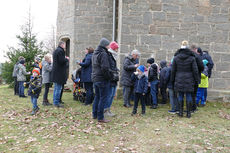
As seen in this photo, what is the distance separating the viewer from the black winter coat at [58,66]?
6821 millimetres

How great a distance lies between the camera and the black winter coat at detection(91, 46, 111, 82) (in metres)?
5.13

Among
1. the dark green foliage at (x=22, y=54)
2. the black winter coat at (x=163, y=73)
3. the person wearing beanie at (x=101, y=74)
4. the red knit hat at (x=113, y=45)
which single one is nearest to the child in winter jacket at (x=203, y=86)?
the black winter coat at (x=163, y=73)

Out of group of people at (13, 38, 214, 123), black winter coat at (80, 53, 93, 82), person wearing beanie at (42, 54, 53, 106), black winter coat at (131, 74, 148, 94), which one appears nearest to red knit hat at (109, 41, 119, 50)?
group of people at (13, 38, 214, 123)

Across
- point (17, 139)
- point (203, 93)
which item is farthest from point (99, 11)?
point (17, 139)

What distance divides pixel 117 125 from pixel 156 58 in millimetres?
3939

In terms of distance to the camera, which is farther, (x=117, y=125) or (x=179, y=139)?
(x=117, y=125)

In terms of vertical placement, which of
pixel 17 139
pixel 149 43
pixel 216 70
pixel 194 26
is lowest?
pixel 17 139

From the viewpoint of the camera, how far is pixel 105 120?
5434 millimetres

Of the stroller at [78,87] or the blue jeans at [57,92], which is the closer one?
the blue jeans at [57,92]

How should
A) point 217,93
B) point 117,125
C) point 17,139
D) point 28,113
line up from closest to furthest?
point 17,139 < point 117,125 < point 28,113 < point 217,93

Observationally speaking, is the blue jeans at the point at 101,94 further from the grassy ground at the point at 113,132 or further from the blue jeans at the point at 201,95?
the blue jeans at the point at 201,95

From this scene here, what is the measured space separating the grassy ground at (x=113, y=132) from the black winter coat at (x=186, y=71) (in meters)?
0.90

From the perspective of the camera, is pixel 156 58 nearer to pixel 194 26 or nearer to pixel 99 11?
pixel 194 26

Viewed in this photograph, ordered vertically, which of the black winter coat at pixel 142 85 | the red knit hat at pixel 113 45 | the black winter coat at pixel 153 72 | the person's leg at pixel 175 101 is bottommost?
the person's leg at pixel 175 101
